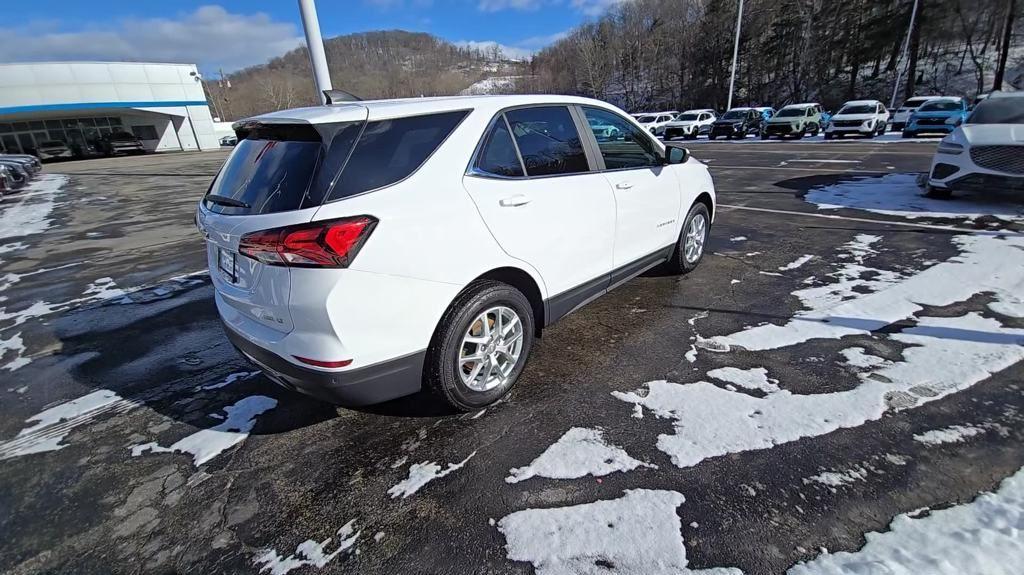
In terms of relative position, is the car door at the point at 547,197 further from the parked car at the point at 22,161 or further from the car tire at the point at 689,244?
the parked car at the point at 22,161

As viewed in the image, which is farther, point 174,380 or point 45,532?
point 174,380

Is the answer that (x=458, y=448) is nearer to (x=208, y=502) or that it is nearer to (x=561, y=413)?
(x=561, y=413)

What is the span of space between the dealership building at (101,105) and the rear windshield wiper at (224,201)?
4997 cm

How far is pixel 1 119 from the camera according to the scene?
122 feet

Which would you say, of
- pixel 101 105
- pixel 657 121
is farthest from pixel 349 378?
pixel 101 105

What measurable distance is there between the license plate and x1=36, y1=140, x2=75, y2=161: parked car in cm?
5384

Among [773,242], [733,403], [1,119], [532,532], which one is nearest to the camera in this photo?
[532,532]

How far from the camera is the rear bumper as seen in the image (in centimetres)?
218

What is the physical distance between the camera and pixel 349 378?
2188mm

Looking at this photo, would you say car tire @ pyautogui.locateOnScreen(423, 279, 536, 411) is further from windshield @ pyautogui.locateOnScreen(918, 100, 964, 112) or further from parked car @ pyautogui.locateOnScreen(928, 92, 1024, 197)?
windshield @ pyautogui.locateOnScreen(918, 100, 964, 112)

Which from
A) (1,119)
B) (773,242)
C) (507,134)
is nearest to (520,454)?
(507,134)

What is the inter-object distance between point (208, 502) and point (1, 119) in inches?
2169

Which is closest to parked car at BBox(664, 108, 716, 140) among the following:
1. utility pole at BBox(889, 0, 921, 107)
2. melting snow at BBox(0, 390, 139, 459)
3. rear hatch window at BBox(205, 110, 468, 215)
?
utility pole at BBox(889, 0, 921, 107)

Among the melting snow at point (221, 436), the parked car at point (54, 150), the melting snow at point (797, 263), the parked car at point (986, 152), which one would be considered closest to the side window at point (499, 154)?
the melting snow at point (221, 436)
